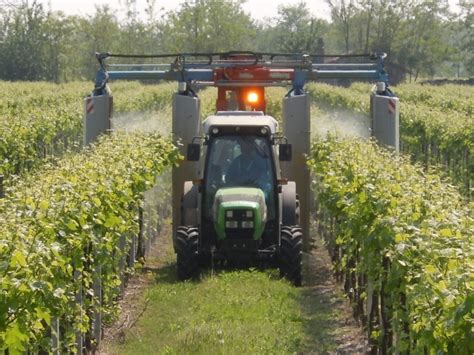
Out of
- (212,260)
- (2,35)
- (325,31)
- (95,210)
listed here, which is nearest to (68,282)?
(95,210)

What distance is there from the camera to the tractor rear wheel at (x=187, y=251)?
12672mm

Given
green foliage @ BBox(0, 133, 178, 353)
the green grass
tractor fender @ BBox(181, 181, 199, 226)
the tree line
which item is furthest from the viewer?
the tree line

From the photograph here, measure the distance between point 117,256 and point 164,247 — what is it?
19.0 ft

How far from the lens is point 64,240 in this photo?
23.8ft

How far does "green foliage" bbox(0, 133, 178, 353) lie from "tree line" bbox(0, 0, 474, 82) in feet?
239

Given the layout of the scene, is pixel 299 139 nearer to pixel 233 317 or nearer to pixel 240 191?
pixel 240 191

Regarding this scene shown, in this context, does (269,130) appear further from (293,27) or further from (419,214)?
(293,27)

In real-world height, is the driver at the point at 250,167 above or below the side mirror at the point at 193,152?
below

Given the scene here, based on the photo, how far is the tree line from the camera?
293 ft

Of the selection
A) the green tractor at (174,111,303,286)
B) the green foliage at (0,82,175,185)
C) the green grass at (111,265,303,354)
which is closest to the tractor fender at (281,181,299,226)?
the green tractor at (174,111,303,286)

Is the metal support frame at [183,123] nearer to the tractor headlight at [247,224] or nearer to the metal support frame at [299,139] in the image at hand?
the metal support frame at [299,139]

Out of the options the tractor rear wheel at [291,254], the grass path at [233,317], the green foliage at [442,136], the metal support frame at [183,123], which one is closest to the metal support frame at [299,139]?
the metal support frame at [183,123]

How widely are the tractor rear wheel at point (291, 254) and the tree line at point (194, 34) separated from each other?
7040cm

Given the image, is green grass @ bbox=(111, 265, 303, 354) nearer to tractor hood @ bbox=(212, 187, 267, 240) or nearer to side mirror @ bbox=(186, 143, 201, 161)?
tractor hood @ bbox=(212, 187, 267, 240)
